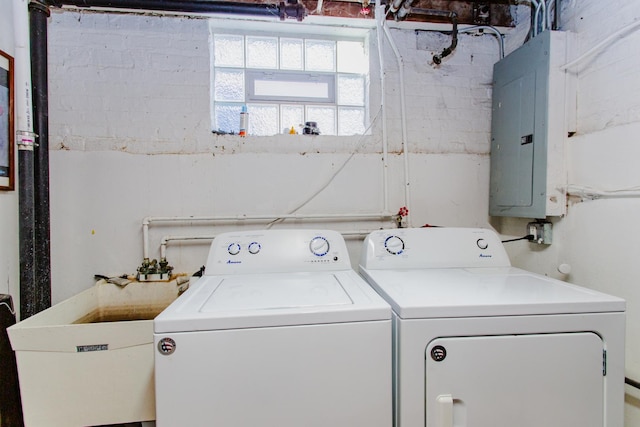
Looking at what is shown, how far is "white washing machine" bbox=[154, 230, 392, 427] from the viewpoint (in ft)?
2.93

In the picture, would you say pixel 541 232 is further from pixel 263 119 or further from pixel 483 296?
pixel 263 119

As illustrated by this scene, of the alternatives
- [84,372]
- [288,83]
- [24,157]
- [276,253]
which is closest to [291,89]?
[288,83]

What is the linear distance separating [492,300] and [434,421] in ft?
1.30

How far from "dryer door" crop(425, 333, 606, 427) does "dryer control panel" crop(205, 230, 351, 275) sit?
0.68 meters

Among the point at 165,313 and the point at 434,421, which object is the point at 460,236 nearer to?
the point at 434,421

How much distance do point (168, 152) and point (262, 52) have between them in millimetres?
855

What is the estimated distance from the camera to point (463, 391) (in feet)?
3.17

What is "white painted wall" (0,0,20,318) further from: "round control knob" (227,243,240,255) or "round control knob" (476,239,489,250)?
"round control knob" (476,239,489,250)

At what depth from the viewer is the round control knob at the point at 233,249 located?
152 centimetres

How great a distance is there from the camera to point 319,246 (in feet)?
5.15

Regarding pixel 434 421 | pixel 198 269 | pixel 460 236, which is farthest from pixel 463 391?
pixel 198 269

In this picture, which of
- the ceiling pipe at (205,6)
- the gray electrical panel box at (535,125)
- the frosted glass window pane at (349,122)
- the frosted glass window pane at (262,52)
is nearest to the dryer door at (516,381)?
the gray electrical panel box at (535,125)

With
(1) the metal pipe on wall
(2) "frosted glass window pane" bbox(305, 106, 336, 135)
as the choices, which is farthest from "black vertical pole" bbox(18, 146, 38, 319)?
(2) "frosted glass window pane" bbox(305, 106, 336, 135)

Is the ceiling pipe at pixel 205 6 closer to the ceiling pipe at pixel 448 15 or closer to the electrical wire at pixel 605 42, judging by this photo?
the ceiling pipe at pixel 448 15
